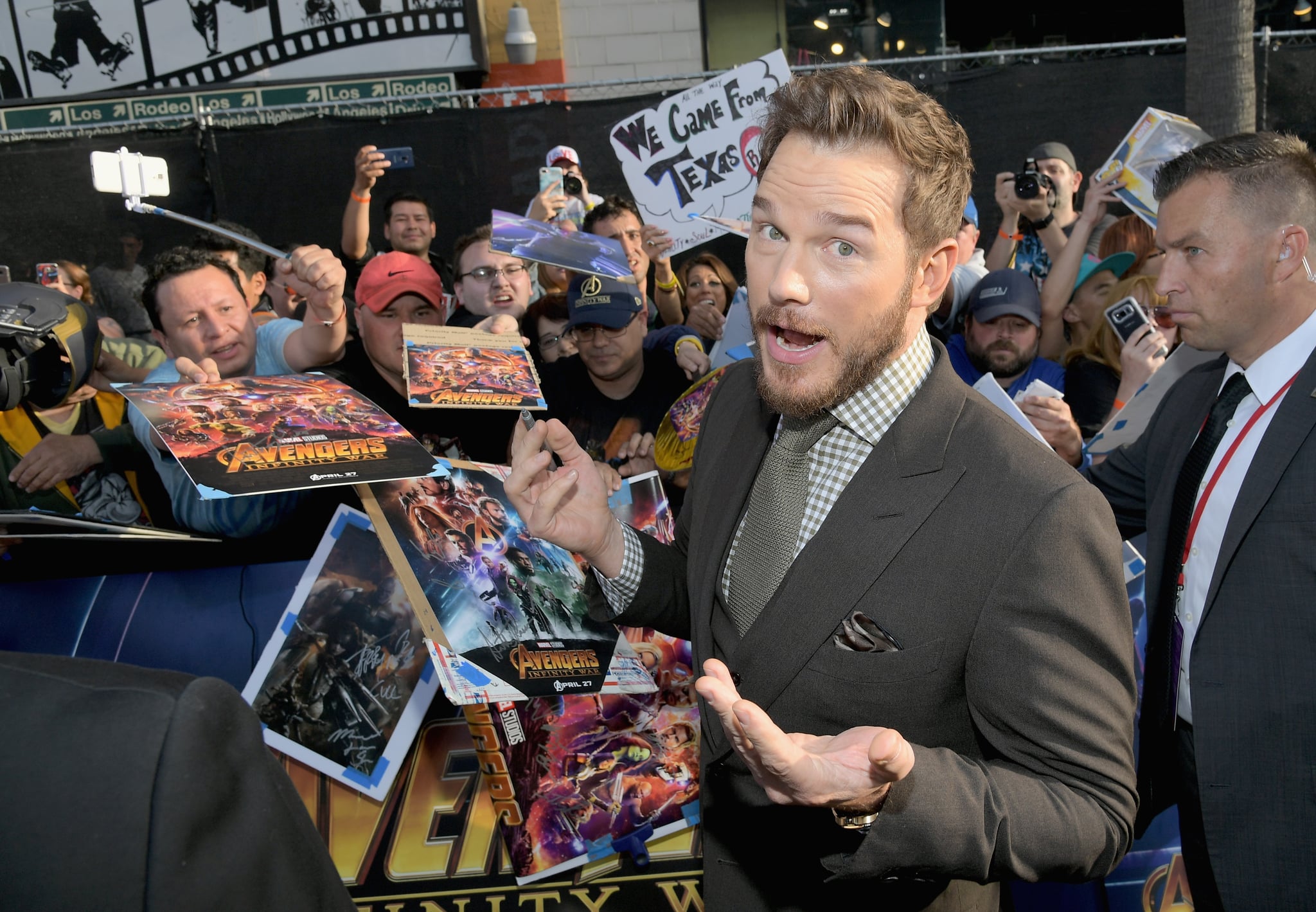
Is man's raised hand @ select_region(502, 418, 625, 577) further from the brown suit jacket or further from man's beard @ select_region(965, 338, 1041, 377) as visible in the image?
man's beard @ select_region(965, 338, 1041, 377)

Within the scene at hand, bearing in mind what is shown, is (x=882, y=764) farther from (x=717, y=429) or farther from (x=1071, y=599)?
(x=717, y=429)

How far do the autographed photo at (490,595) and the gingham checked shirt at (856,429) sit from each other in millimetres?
707

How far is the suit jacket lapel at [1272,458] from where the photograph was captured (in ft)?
6.59

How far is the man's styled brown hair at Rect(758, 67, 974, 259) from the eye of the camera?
1.38 meters

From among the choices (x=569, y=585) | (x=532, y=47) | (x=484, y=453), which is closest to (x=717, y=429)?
Result: (x=569, y=585)

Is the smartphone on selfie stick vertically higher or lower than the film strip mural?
lower

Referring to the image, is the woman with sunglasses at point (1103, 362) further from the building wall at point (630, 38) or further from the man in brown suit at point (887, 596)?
the building wall at point (630, 38)

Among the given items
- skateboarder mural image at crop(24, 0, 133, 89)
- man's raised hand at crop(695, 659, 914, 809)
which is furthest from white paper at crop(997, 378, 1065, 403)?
skateboarder mural image at crop(24, 0, 133, 89)

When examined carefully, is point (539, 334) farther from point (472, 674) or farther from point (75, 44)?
point (75, 44)

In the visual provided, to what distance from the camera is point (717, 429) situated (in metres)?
1.93

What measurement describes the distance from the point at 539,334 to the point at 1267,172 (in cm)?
314

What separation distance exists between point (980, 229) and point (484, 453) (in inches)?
184

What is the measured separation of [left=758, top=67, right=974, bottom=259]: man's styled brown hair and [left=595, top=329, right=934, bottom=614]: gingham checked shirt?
0.20 meters

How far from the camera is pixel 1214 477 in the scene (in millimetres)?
2219
